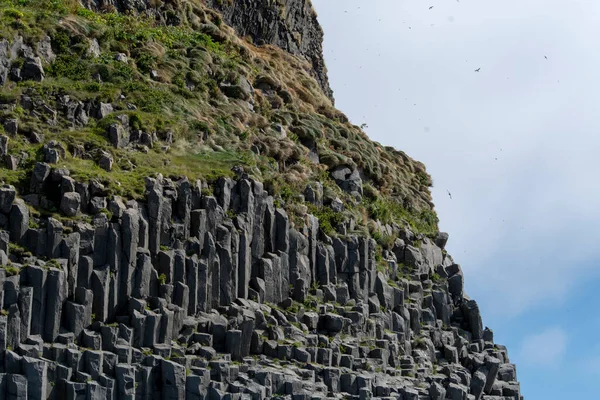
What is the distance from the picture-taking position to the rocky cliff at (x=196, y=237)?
47.3 metres

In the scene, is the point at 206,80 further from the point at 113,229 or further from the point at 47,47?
the point at 113,229

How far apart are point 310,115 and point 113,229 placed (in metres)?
23.4

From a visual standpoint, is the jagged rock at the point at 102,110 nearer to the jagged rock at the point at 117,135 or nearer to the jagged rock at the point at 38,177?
the jagged rock at the point at 117,135

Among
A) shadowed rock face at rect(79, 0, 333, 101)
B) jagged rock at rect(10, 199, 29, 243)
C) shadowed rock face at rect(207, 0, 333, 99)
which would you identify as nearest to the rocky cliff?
jagged rock at rect(10, 199, 29, 243)

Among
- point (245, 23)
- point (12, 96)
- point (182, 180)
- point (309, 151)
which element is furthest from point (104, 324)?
point (245, 23)

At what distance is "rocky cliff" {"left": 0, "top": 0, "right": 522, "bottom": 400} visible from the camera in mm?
47312

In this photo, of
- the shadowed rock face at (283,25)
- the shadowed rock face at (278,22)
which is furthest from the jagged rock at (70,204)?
the shadowed rock face at (283,25)

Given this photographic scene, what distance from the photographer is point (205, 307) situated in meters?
52.2

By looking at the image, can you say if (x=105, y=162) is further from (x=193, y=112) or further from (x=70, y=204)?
(x=193, y=112)

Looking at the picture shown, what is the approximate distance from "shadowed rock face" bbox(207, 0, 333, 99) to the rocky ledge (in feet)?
68.6

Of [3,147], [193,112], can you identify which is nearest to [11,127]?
[3,147]

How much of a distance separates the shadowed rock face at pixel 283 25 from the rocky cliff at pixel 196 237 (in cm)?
554

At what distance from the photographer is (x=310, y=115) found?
234 feet

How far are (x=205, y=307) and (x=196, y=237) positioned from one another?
9.12ft
